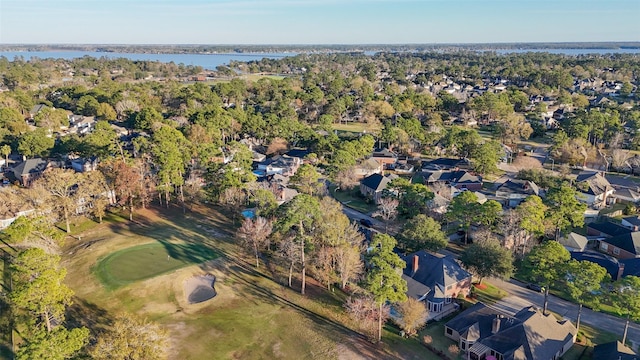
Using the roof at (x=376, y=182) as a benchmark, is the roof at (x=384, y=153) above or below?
above

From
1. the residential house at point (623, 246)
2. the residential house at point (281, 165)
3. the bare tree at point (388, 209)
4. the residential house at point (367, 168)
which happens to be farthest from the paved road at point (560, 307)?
the residential house at point (281, 165)

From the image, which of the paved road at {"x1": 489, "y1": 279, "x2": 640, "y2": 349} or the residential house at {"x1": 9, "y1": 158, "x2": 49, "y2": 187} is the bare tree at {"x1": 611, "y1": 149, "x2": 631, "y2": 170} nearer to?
the paved road at {"x1": 489, "y1": 279, "x2": 640, "y2": 349}

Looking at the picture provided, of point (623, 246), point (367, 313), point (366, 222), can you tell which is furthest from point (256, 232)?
point (623, 246)

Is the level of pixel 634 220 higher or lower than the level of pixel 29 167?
lower

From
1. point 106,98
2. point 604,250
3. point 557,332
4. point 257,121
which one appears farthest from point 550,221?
point 106,98

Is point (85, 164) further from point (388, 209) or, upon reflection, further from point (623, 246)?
point (623, 246)

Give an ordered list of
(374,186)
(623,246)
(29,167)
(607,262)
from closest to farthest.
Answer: (607,262)
(623,246)
(374,186)
(29,167)

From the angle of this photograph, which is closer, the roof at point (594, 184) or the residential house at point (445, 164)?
the roof at point (594, 184)

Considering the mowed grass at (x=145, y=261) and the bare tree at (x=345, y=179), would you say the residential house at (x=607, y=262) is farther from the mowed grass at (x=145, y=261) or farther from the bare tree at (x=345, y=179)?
the mowed grass at (x=145, y=261)
